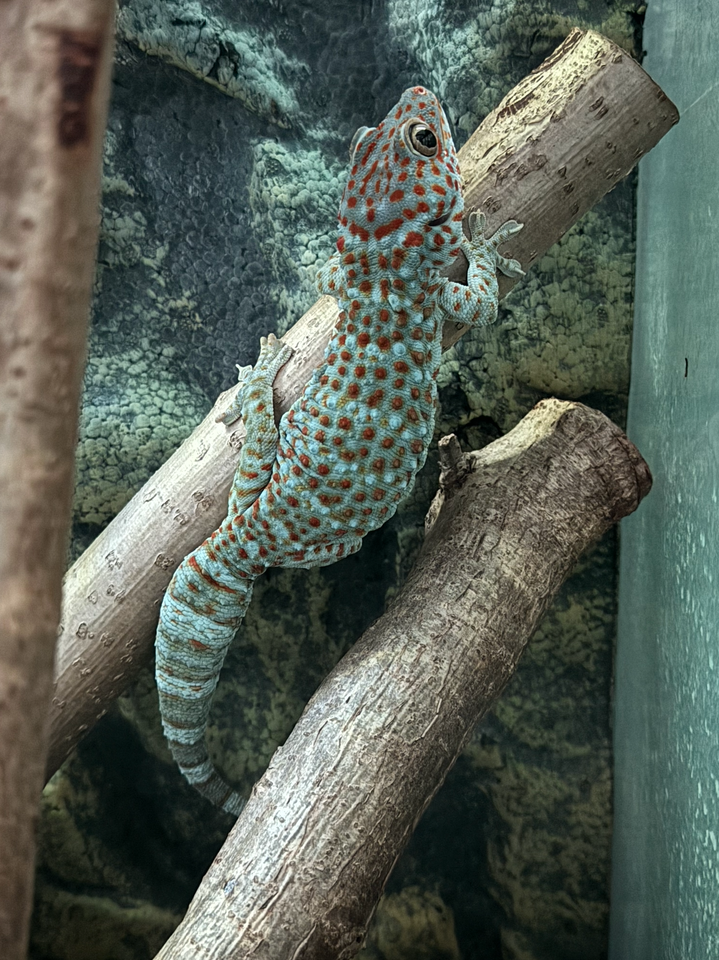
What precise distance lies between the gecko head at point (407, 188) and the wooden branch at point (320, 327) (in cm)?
14

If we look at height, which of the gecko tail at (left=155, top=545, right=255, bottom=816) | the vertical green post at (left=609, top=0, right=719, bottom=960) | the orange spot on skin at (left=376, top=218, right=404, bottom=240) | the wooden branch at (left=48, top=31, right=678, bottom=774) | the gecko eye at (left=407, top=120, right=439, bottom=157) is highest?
the gecko eye at (left=407, top=120, right=439, bottom=157)

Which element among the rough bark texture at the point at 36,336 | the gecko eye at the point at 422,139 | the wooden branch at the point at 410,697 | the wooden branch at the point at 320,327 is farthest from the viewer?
the wooden branch at the point at 320,327

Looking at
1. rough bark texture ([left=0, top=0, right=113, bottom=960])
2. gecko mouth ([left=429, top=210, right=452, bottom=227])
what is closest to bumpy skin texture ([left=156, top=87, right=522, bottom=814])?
gecko mouth ([left=429, top=210, right=452, bottom=227])

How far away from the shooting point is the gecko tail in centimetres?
204

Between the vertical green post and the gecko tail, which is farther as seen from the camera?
the gecko tail

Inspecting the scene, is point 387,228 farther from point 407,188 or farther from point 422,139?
point 422,139

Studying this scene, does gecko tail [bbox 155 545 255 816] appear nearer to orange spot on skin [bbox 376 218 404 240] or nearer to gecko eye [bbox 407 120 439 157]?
orange spot on skin [bbox 376 218 404 240]

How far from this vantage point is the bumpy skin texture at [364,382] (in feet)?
6.19

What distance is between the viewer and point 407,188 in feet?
6.14

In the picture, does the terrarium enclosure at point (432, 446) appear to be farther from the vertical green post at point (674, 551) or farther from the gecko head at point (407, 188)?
the gecko head at point (407, 188)

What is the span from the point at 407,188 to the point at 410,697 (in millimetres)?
1206

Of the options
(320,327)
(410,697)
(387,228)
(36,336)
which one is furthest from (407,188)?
(36,336)

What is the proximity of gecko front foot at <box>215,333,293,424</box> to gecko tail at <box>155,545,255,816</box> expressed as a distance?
377 mm

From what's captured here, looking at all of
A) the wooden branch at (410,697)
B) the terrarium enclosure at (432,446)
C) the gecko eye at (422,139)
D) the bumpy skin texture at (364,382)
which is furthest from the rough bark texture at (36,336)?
the terrarium enclosure at (432,446)
